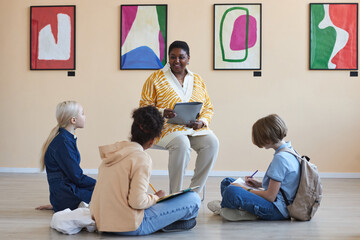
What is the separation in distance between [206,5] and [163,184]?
7.02 ft

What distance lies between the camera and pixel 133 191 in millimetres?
2201

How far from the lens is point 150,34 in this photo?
5.22m

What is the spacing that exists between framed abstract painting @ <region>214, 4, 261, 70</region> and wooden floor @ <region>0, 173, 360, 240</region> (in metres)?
1.91

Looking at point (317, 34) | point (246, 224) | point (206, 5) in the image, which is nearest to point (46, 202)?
point (246, 224)

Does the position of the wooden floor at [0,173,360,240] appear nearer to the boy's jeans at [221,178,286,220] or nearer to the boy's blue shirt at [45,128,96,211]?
the boy's jeans at [221,178,286,220]

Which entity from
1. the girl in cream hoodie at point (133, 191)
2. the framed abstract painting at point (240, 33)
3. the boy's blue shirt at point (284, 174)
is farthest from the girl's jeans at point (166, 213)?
the framed abstract painting at point (240, 33)

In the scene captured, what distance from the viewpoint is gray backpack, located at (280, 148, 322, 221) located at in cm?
268

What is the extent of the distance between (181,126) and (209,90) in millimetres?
1902

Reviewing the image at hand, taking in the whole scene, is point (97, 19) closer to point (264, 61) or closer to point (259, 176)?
point (264, 61)

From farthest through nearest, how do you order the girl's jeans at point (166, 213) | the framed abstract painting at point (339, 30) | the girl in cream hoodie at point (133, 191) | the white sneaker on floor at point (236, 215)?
the framed abstract painting at point (339, 30) → the white sneaker on floor at point (236, 215) → the girl's jeans at point (166, 213) → the girl in cream hoodie at point (133, 191)

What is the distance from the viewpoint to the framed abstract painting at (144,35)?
522 centimetres

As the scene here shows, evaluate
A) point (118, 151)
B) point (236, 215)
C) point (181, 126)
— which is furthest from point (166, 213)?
point (181, 126)

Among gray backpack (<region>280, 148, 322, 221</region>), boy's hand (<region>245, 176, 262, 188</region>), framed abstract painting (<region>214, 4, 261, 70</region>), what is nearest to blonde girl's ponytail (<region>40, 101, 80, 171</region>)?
boy's hand (<region>245, 176, 262, 188</region>)

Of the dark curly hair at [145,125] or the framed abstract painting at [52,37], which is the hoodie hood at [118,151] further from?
the framed abstract painting at [52,37]
